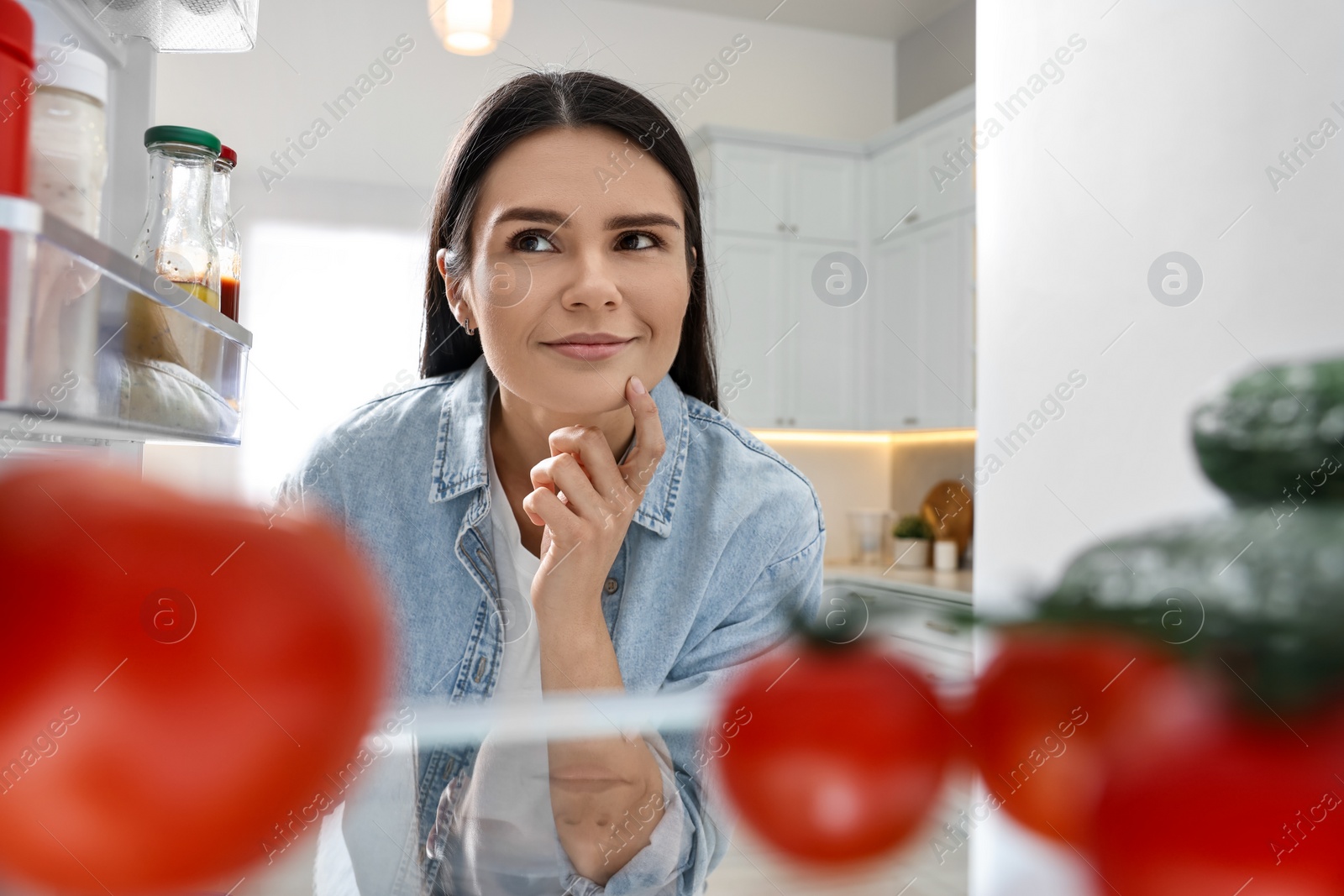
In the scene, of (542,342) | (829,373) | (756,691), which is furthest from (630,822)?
(829,373)

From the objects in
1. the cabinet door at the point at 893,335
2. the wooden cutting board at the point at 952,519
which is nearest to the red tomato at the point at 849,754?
the wooden cutting board at the point at 952,519

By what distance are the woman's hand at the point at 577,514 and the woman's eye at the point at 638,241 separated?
0.30ft

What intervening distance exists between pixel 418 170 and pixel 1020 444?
238cm

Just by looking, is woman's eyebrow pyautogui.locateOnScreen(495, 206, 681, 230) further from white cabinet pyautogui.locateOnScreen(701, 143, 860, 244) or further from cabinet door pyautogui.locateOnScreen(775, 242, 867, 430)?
cabinet door pyautogui.locateOnScreen(775, 242, 867, 430)

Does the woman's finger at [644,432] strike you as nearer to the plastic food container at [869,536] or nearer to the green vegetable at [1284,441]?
the green vegetable at [1284,441]

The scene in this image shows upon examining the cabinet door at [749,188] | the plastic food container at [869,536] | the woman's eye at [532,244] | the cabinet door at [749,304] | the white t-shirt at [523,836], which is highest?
the cabinet door at [749,188]

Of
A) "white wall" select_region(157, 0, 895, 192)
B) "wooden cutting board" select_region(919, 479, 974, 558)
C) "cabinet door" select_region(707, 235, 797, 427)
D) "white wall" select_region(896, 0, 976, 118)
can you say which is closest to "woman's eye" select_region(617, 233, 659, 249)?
"wooden cutting board" select_region(919, 479, 974, 558)

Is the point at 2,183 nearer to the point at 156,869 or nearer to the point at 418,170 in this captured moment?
the point at 156,869

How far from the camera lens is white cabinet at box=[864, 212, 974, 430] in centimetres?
211

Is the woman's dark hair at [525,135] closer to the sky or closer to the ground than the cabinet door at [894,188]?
closer to the ground

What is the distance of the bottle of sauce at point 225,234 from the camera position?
153mm

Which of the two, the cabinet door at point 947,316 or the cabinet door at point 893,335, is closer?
the cabinet door at point 947,316

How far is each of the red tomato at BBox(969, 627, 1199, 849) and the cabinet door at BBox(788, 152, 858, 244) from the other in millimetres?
2289

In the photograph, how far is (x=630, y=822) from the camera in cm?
11
